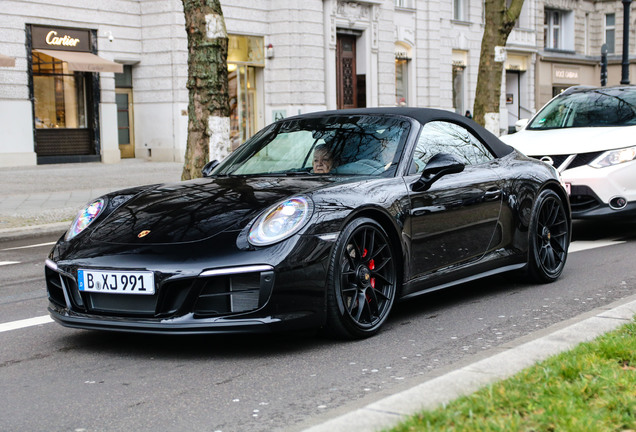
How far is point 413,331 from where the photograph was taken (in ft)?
18.4

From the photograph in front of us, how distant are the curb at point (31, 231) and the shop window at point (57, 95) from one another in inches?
557

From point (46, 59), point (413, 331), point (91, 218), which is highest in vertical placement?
point (46, 59)

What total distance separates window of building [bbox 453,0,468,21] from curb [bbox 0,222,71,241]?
1294 inches

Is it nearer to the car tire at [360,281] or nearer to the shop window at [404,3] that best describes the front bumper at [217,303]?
the car tire at [360,281]

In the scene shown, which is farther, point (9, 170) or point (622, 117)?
point (9, 170)

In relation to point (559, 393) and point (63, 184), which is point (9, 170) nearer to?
point (63, 184)

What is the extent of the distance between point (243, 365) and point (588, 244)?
5.86 meters

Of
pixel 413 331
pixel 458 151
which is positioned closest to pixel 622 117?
pixel 458 151

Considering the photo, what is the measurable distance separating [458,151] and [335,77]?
27.9 m

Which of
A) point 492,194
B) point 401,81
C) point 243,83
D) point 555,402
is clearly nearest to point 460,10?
point 401,81

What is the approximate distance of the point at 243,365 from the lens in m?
4.80

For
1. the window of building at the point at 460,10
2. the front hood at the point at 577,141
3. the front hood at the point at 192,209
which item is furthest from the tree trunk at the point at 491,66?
the window of building at the point at 460,10

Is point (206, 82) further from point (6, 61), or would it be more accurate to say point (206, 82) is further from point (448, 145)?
point (6, 61)

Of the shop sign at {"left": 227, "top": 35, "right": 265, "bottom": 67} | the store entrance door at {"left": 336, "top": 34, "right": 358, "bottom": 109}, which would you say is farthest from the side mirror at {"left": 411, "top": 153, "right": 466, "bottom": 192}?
the store entrance door at {"left": 336, "top": 34, "right": 358, "bottom": 109}
